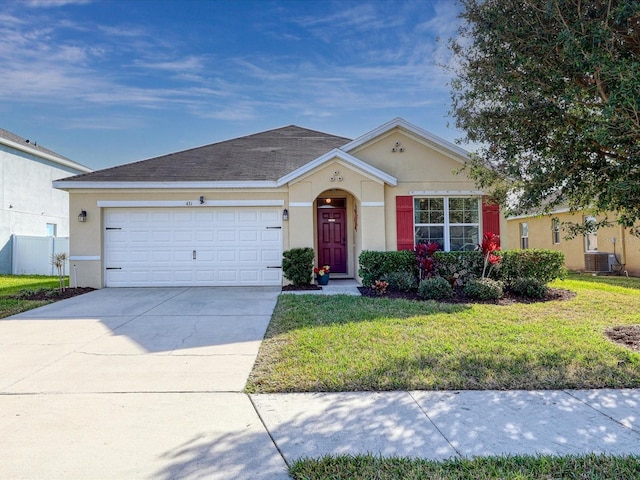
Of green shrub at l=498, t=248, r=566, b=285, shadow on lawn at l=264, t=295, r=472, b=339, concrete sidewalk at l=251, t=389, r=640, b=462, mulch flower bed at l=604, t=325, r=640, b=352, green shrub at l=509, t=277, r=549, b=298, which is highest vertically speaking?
green shrub at l=498, t=248, r=566, b=285

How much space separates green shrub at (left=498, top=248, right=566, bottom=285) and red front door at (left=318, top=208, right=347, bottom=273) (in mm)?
5093

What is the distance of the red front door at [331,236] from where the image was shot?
13.0 metres

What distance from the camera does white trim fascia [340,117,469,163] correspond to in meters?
11.2

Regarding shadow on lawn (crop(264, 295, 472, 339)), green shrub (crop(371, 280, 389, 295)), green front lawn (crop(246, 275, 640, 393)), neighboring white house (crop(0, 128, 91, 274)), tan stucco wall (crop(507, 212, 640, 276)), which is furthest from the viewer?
neighboring white house (crop(0, 128, 91, 274))

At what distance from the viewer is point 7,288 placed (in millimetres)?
11797

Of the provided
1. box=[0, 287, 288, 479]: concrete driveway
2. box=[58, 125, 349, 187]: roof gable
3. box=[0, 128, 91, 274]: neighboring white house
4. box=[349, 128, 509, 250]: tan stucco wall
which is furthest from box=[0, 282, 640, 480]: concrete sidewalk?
box=[0, 128, 91, 274]: neighboring white house

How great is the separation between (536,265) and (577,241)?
962cm

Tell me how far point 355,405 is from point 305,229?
790 cm

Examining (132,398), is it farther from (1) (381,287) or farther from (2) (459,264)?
(2) (459,264)

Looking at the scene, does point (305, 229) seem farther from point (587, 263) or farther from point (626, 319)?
point (587, 263)

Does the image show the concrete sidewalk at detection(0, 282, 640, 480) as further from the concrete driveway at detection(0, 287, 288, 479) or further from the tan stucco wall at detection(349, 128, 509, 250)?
the tan stucco wall at detection(349, 128, 509, 250)

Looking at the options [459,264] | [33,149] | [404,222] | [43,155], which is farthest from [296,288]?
[43,155]

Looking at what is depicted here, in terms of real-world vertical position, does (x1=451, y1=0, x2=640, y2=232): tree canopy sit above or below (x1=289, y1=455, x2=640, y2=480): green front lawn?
above

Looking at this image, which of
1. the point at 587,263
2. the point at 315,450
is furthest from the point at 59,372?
the point at 587,263
